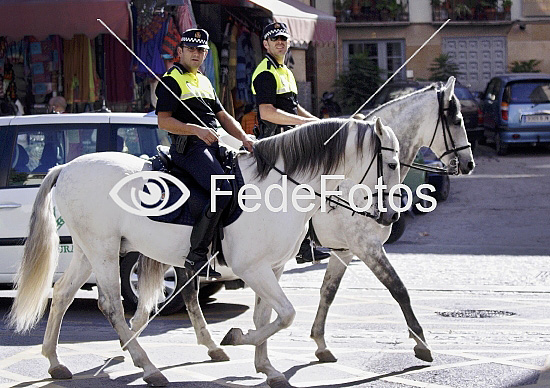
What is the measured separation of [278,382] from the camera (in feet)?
24.2

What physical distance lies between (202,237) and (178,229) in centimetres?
26

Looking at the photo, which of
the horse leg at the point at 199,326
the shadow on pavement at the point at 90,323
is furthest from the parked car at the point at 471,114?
the horse leg at the point at 199,326

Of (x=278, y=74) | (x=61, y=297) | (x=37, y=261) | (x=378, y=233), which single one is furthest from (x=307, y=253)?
(x=37, y=261)

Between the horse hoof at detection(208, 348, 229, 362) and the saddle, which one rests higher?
the saddle

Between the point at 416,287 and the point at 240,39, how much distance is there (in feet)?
23.0

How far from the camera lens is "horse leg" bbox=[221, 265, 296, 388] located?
719 cm

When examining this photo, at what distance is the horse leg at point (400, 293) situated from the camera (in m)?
8.06

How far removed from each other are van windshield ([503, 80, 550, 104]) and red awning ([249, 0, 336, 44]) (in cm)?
828

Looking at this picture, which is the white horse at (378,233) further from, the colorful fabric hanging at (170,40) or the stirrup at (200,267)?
the colorful fabric hanging at (170,40)

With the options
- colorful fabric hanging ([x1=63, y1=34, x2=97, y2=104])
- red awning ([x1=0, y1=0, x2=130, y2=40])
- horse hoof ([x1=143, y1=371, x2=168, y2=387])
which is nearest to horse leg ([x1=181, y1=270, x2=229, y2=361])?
horse hoof ([x1=143, y1=371, x2=168, y2=387])

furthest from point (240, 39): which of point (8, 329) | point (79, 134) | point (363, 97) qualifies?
point (363, 97)

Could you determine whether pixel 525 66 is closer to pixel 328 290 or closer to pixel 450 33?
pixel 450 33

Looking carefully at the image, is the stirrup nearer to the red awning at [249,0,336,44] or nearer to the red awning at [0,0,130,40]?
the red awning at [0,0,130,40]

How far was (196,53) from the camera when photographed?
789 cm
